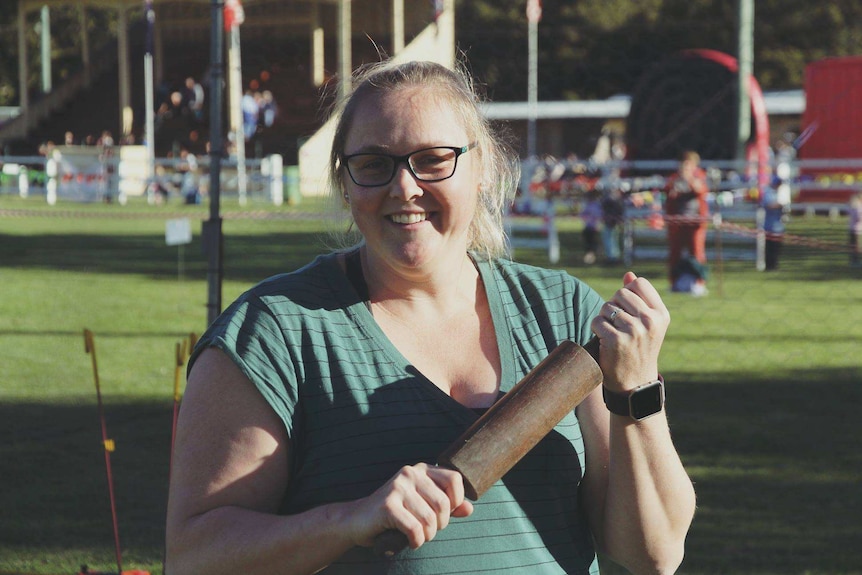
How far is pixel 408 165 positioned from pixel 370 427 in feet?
1.59

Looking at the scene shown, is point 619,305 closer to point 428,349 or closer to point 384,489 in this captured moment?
point 428,349

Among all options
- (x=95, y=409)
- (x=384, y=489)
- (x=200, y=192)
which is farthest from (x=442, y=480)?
(x=200, y=192)

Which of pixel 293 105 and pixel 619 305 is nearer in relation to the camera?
pixel 619 305

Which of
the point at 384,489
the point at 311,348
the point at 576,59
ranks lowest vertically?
the point at 384,489

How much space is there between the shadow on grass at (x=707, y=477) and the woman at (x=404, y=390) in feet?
8.84

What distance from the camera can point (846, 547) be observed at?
205 inches

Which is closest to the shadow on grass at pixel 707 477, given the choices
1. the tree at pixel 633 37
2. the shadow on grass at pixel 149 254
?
the shadow on grass at pixel 149 254

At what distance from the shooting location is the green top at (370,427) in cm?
225

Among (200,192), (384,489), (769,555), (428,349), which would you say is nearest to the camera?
(384,489)

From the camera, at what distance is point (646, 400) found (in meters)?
2.31

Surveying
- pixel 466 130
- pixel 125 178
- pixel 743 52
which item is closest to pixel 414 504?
pixel 466 130

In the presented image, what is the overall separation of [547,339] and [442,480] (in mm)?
613

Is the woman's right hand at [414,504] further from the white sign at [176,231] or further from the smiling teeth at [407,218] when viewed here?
the white sign at [176,231]

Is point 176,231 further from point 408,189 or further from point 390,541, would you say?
point 390,541
